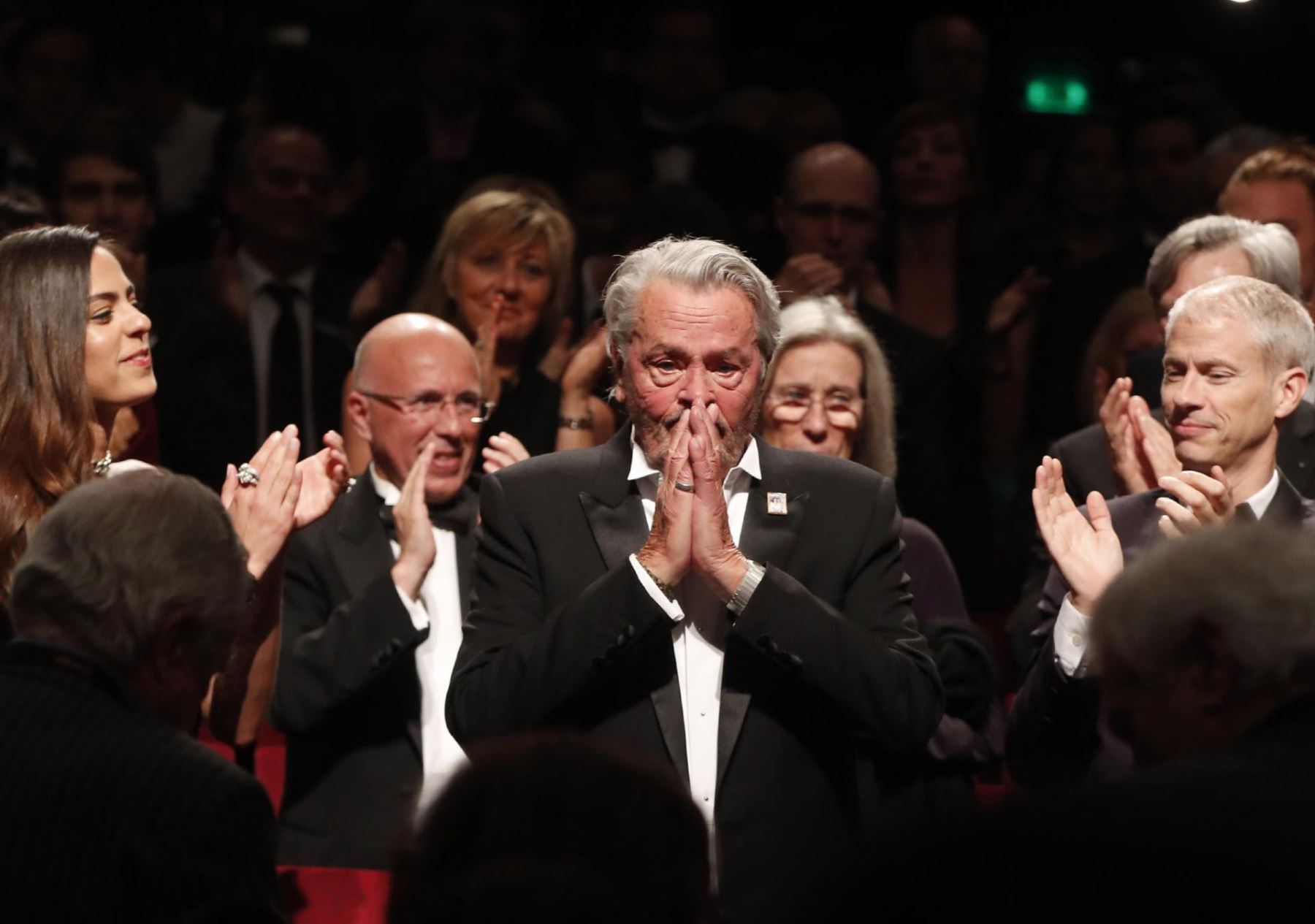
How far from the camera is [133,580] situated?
2.28 m

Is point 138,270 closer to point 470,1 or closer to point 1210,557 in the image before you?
point 470,1

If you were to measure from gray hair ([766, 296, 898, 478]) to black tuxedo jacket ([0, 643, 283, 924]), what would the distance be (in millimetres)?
2329

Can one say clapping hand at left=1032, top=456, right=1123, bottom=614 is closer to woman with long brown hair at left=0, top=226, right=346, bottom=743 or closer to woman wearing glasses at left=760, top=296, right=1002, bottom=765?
woman wearing glasses at left=760, top=296, right=1002, bottom=765

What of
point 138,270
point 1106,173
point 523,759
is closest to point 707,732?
point 523,759

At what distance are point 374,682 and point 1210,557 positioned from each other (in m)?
1.97

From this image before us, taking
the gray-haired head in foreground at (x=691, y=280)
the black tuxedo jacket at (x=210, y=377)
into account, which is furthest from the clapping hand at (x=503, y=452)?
the black tuxedo jacket at (x=210, y=377)

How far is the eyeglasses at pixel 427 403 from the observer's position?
4.21 meters

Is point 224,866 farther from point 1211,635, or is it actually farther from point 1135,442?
point 1135,442

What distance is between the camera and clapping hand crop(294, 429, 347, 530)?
3596 millimetres

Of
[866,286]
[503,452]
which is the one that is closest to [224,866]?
[503,452]

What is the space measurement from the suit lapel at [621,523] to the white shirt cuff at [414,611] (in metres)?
0.73

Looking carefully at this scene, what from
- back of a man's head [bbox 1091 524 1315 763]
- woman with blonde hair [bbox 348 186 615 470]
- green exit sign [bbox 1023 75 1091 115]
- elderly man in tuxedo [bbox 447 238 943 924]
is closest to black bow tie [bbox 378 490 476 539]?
woman with blonde hair [bbox 348 186 615 470]

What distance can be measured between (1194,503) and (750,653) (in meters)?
0.87

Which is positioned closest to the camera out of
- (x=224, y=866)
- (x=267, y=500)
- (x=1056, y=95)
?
(x=224, y=866)
